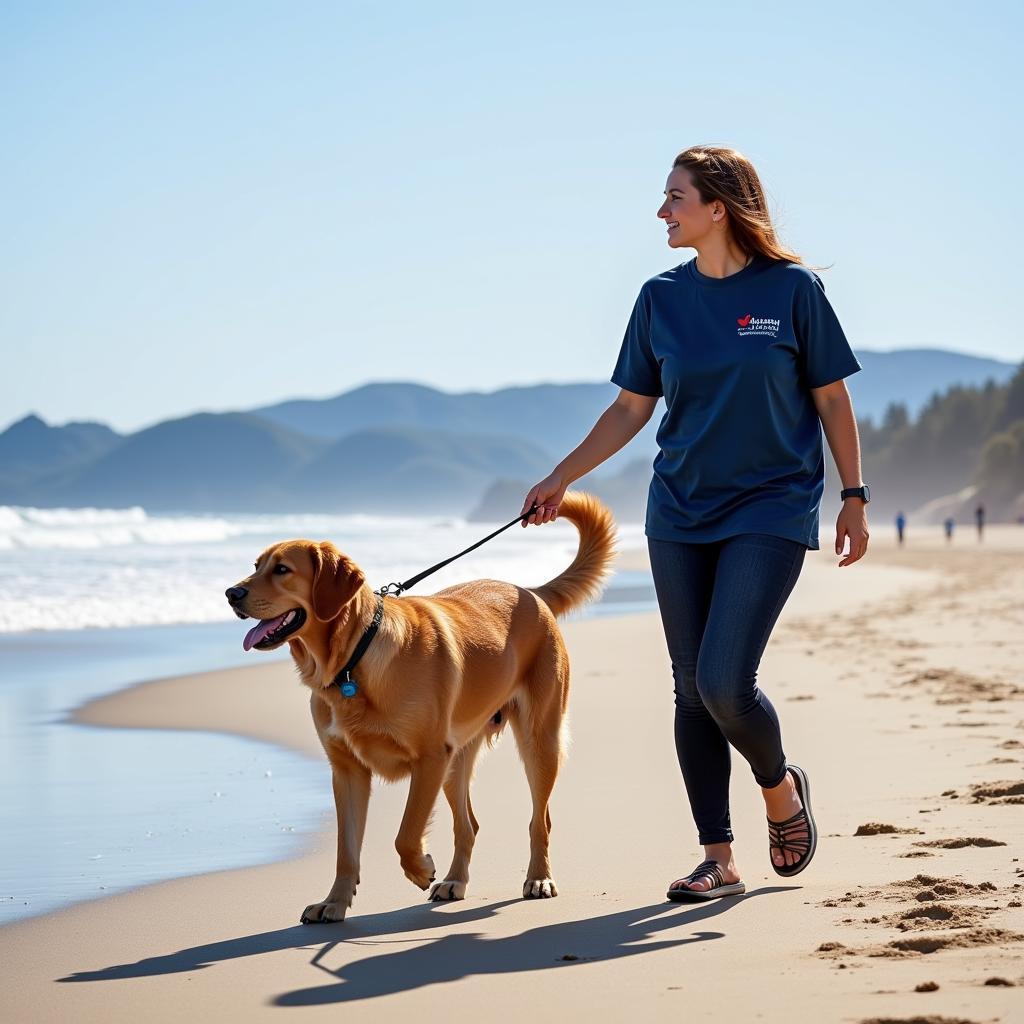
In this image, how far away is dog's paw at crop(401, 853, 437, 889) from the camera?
14.3 ft

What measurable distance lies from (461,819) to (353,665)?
90 cm

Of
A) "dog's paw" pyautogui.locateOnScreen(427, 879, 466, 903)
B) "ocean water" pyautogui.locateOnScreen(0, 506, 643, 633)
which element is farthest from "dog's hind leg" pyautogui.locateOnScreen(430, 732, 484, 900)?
"ocean water" pyautogui.locateOnScreen(0, 506, 643, 633)

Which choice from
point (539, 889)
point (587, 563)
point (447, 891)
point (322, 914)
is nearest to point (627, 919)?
point (539, 889)

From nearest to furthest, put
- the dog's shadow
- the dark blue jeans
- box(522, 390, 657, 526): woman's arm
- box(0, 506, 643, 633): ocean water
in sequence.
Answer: the dog's shadow, the dark blue jeans, box(522, 390, 657, 526): woman's arm, box(0, 506, 643, 633): ocean water

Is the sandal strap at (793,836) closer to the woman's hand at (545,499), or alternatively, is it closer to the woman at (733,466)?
the woman at (733,466)

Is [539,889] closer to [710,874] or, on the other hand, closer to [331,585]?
[710,874]

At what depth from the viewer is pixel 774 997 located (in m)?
3.12

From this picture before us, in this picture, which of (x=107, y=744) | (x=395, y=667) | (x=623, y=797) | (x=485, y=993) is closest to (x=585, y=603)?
(x=623, y=797)

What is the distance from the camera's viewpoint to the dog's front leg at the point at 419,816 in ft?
14.3

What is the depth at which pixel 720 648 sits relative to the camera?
4027 mm

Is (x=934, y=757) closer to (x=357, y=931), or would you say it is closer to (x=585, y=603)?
(x=585, y=603)

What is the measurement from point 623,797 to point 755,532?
7.65 ft

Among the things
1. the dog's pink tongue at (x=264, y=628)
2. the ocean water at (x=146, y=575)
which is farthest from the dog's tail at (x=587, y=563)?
the ocean water at (x=146, y=575)

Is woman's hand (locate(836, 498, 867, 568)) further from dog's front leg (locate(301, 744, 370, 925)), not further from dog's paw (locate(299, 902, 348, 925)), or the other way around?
dog's paw (locate(299, 902, 348, 925))
